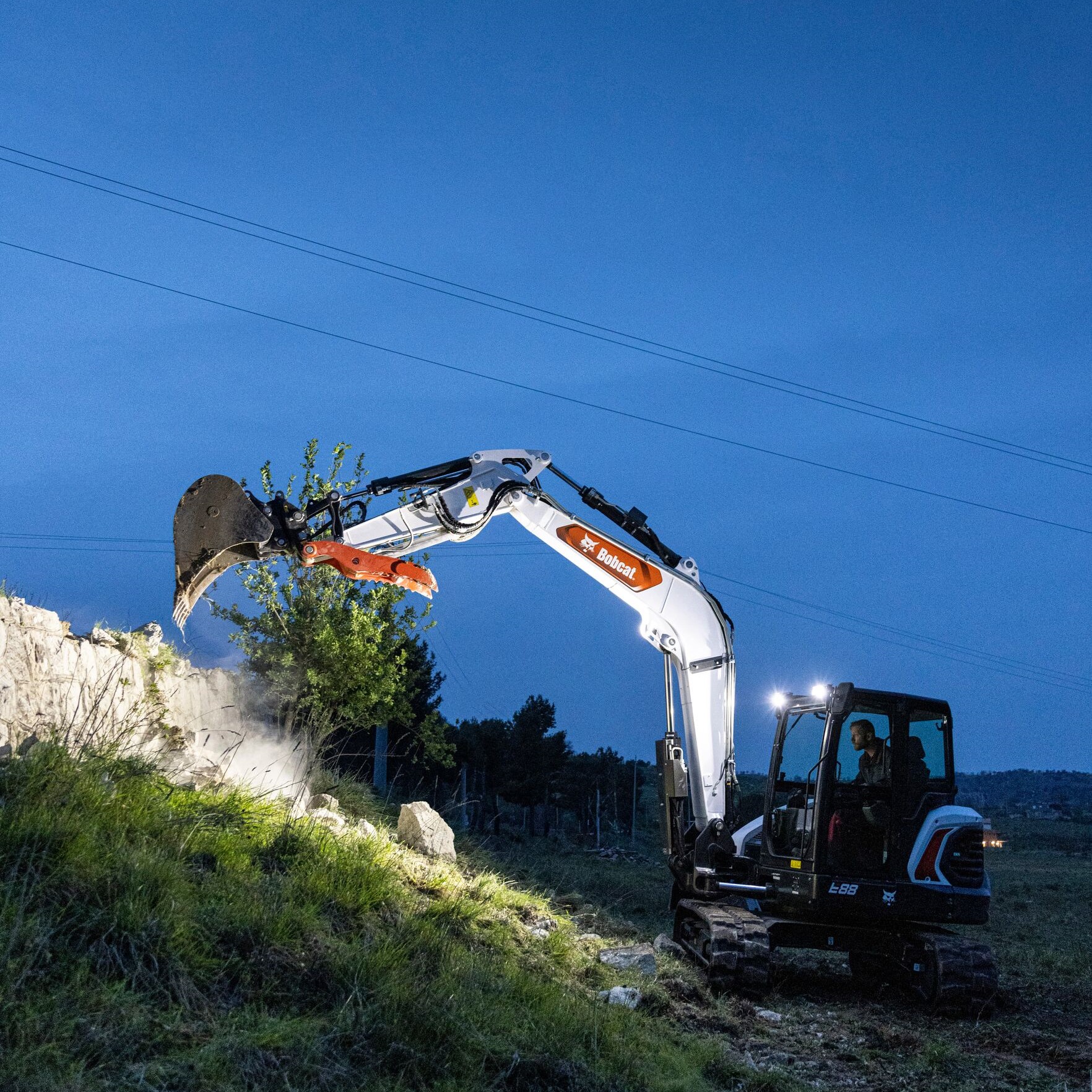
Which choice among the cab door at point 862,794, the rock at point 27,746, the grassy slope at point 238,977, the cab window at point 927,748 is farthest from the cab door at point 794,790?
the rock at point 27,746

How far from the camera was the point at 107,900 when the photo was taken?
6.11m

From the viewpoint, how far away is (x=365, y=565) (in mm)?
10406

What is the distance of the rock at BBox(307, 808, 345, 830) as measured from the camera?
34.3 feet

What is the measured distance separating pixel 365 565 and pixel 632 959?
463 cm

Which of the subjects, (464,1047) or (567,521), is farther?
(567,521)

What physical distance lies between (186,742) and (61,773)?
6.12 meters

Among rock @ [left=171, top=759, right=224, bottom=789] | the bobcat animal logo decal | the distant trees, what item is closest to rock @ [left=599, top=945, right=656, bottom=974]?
the bobcat animal logo decal

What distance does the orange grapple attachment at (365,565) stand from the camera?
1027 cm

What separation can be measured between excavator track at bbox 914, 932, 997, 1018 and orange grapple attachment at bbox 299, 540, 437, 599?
6227 millimetres

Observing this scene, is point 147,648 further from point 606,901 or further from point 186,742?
point 606,901

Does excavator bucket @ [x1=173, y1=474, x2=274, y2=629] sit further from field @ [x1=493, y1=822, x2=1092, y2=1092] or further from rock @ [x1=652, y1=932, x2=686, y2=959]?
rock @ [x1=652, y1=932, x2=686, y2=959]

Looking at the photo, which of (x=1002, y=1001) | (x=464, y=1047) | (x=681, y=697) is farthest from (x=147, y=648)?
(x=1002, y=1001)

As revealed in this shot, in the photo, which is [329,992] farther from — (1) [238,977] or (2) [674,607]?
(2) [674,607]

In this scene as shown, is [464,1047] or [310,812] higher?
[310,812]
